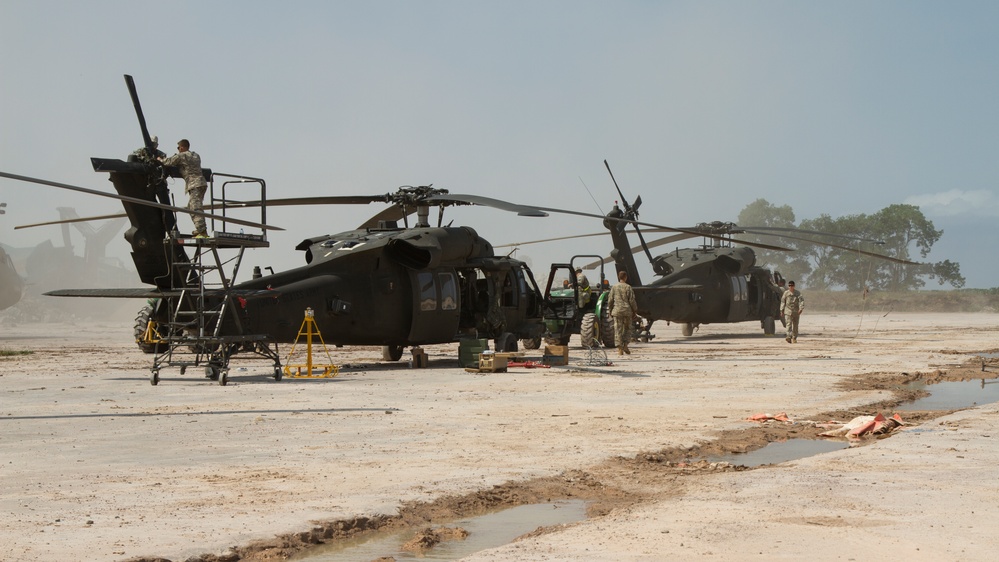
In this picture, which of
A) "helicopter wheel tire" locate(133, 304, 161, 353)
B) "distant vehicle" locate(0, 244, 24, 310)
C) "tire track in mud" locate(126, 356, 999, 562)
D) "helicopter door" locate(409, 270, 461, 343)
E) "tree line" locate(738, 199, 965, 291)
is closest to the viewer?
"tire track in mud" locate(126, 356, 999, 562)

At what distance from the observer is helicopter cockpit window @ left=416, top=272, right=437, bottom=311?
17.0 meters

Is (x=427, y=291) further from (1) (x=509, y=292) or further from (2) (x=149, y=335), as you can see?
(2) (x=149, y=335)

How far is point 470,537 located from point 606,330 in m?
17.2

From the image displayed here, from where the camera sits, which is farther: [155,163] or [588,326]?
[588,326]

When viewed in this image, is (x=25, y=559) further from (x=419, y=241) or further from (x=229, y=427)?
(x=419, y=241)

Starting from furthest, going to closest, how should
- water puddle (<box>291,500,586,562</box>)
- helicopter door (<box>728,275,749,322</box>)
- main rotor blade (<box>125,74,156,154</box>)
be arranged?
helicopter door (<box>728,275,749,322</box>) → main rotor blade (<box>125,74,156,154</box>) → water puddle (<box>291,500,586,562</box>)

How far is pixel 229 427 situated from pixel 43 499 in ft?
10.8

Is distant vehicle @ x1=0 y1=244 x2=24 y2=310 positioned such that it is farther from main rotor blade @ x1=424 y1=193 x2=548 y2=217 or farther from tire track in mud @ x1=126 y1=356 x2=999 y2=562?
tire track in mud @ x1=126 y1=356 x2=999 y2=562

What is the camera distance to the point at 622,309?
19797 millimetres

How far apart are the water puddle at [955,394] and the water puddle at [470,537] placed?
6.42m

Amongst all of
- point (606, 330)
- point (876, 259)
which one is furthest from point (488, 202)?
point (876, 259)

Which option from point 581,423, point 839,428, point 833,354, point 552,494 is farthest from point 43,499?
point 833,354

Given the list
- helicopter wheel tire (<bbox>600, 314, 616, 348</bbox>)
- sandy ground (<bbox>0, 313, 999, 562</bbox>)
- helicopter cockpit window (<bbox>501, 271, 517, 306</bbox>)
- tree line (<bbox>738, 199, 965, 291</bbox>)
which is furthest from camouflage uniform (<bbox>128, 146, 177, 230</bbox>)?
tree line (<bbox>738, 199, 965, 291</bbox>)

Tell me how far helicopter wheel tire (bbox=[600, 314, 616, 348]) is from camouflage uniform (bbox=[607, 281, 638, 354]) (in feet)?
7.26
